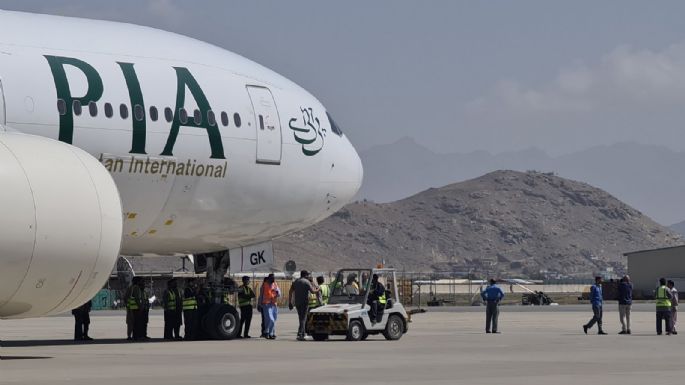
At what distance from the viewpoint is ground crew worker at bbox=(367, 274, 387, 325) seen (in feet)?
111

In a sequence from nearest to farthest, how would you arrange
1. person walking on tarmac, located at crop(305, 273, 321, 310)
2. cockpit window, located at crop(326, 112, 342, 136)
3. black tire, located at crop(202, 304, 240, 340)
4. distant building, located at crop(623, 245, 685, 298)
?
black tire, located at crop(202, 304, 240, 340) < cockpit window, located at crop(326, 112, 342, 136) < person walking on tarmac, located at crop(305, 273, 321, 310) < distant building, located at crop(623, 245, 685, 298)

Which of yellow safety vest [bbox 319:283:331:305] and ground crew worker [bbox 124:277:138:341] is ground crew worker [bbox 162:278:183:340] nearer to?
ground crew worker [bbox 124:277:138:341]

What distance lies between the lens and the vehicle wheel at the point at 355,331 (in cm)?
3328

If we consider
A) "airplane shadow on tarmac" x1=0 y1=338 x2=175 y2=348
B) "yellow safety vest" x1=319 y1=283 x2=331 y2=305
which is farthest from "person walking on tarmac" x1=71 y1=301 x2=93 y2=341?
"yellow safety vest" x1=319 y1=283 x2=331 y2=305

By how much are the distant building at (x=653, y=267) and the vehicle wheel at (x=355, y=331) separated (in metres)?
74.7

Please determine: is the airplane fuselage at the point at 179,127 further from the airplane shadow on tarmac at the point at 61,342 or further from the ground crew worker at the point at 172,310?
the airplane shadow on tarmac at the point at 61,342

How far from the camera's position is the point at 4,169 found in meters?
21.1

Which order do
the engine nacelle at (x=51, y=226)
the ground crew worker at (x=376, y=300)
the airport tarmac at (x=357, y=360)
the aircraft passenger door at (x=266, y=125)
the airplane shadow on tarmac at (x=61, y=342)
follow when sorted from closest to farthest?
the engine nacelle at (x=51, y=226), the airport tarmac at (x=357, y=360), the airplane shadow on tarmac at (x=61, y=342), the aircraft passenger door at (x=266, y=125), the ground crew worker at (x=376, y=300)

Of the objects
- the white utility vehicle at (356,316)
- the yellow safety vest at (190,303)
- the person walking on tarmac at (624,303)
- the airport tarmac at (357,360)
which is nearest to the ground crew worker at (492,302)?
the airport tarmac at (357,360)

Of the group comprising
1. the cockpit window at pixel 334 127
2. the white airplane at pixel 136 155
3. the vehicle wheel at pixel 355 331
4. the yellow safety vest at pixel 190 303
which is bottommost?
the vehicle wheel at pixel 355 331

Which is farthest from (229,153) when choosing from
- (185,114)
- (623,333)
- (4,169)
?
(623,333)

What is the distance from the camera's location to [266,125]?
3225cm

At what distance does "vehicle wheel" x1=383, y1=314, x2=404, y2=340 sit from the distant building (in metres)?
73.9

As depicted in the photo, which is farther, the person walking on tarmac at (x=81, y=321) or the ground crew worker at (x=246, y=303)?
the ground crew worker at (x=246, y=303)
